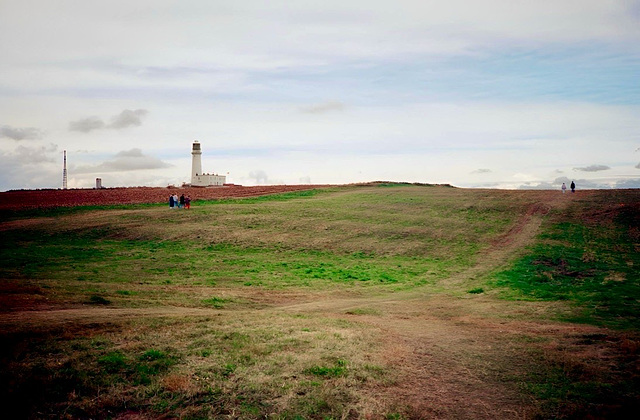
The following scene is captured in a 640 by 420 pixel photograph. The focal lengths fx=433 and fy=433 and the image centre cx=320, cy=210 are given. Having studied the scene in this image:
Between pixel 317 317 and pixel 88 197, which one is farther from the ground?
pixel 88 197

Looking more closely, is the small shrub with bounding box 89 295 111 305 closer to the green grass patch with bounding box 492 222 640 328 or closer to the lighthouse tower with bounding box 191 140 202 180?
the green grass patch with bounding box 492 222 640 328

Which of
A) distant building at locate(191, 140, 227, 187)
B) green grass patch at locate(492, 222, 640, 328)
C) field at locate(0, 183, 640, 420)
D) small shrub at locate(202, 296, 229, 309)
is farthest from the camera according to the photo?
distant building at locate(191, 140, 227, 187)

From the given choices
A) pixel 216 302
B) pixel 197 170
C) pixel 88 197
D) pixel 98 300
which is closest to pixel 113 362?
pixel 98 300

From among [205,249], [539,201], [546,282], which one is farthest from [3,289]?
[539,201]

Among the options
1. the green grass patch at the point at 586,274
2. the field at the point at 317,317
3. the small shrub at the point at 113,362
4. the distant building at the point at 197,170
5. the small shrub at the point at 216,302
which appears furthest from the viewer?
the distant building at the point at 197,170

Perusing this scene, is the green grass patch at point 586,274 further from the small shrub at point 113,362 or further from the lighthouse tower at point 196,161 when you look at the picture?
the lighthouse tower at point 196,161

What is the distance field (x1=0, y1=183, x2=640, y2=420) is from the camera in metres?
10.0

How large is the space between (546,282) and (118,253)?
28.6 metres

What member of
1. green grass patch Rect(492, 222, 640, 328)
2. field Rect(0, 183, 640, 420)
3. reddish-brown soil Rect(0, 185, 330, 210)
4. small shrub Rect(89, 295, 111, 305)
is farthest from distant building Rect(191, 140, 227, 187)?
small shrub Rect(89, 295, 111, 305)

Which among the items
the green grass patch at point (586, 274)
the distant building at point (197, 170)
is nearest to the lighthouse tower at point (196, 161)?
the distant building at point (197, 170)

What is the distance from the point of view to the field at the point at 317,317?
10000 millimetres

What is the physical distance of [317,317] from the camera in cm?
1755

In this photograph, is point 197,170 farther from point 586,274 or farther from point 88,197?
point 586,274

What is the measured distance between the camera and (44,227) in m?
39.0
